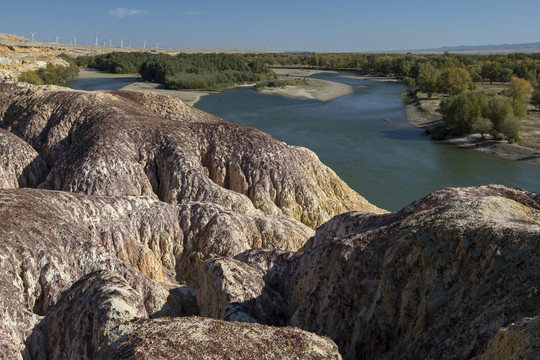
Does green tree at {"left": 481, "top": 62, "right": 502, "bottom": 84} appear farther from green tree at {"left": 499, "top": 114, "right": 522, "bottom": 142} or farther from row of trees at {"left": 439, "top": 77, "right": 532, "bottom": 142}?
green tree at {"left": 499, "top": 114, "right": 522, "bottom": 142}

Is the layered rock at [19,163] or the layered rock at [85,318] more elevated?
the layered rock at [19,163]

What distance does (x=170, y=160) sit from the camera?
1638 cm

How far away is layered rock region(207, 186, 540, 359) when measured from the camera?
5801 millimetres

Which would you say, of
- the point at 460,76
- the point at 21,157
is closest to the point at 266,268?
the point at 21,157

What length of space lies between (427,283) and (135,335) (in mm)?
3977

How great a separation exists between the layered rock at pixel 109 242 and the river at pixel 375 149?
78.7 ft

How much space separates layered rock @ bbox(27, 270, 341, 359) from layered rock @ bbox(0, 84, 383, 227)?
23.8ft

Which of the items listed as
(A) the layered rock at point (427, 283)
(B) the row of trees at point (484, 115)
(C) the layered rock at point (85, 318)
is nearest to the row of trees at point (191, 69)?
(B) the row of trees at point (484, 115)

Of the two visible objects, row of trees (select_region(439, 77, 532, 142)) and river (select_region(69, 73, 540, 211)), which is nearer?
river (select_region(69, 73, 540, 211))

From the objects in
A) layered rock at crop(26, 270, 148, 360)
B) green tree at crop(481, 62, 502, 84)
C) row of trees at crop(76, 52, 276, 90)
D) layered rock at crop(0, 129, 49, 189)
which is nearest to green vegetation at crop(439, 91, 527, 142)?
layered rock at crop(0, 129, 49, 189)

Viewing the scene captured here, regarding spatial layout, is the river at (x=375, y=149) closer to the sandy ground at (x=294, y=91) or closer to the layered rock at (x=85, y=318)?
the sandy ground at (x=294, y=91)

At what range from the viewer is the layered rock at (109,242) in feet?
28.0

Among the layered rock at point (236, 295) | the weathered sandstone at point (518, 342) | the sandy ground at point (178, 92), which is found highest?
the sandy ground at point (178, 92)

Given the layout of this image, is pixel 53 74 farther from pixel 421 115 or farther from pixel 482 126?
pixel 482 126
